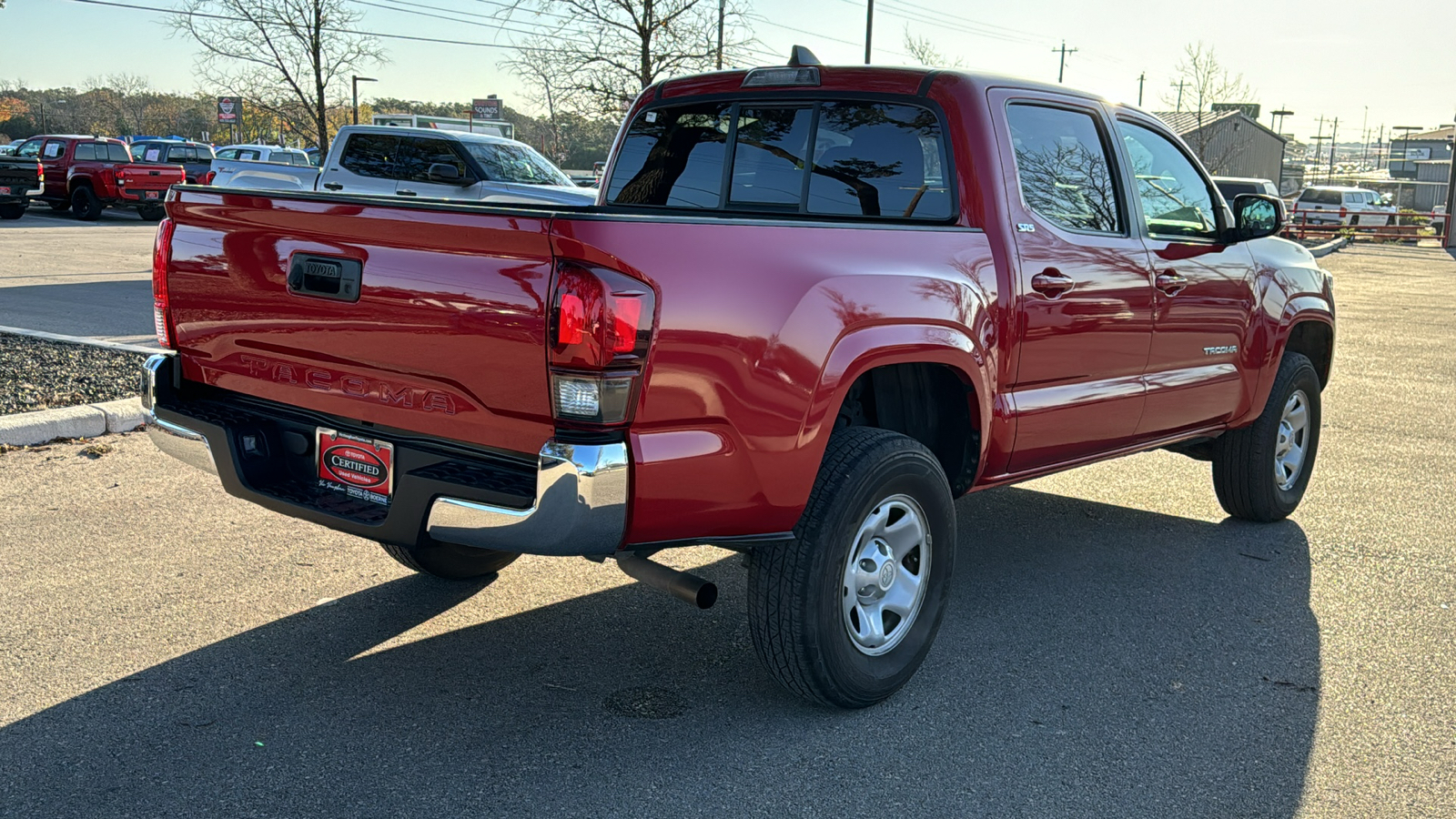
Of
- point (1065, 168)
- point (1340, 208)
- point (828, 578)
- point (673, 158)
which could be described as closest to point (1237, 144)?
point (1340, 208)

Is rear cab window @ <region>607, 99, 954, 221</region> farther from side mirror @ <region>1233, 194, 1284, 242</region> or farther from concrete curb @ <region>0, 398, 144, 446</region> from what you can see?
concrete curb @ <region>0, 398, 144, 446</region>

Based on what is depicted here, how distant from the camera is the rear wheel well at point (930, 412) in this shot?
417cm

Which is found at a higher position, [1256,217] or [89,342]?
[1256,217]

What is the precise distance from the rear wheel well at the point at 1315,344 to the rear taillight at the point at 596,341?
4.37 metres

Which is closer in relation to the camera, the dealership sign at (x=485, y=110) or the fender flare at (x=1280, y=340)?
the fender flare at (x=1280, y=340)

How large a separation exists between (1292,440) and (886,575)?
338 centimetres

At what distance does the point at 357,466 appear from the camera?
3.40 metres

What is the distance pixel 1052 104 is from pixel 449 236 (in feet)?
8.51

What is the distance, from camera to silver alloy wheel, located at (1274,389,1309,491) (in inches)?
240

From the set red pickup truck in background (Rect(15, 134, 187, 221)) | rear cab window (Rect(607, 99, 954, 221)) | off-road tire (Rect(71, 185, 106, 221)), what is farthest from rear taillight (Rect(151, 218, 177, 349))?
off-road tire (Rect(71, 185, 106, 221))

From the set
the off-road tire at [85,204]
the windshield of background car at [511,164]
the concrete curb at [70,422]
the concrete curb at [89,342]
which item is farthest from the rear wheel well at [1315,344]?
the off-road tire at [85,204]

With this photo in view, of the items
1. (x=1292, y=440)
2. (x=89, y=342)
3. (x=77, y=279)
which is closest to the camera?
(x=1292, y=440)

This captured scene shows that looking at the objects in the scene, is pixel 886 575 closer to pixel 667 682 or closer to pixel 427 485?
pixel 667 682

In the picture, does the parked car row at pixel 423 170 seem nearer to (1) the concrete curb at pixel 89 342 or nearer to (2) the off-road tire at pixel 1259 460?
(1) the concrete curb at pixel 89 342
